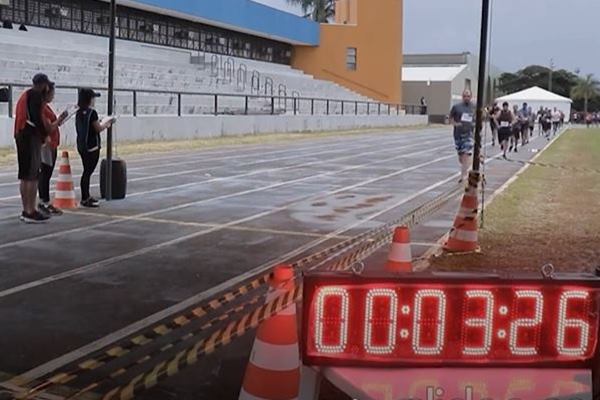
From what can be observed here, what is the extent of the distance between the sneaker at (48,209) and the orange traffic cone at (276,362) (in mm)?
7021

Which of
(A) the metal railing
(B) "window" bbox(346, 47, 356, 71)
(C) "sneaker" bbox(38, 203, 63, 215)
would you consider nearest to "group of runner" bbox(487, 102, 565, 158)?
(C) "sneaker" bbox(38, 203, 63, 215)

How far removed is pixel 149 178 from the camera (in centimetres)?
1552

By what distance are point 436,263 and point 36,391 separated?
456 cm

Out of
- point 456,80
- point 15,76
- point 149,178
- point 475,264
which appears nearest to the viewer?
point 475,264

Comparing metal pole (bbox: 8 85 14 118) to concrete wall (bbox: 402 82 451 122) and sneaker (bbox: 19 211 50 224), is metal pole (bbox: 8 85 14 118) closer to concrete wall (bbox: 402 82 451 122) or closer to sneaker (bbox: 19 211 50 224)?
sneaker (bbox: 19 211 50 224)

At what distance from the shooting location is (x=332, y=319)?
338cm

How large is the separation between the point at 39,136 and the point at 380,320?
706 centimetres

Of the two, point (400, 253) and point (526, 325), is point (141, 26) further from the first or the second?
point (526, 325)

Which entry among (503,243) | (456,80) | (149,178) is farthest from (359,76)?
(503,243)

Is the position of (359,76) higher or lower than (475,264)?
higher

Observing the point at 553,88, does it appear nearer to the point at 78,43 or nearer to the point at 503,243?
the point at 78,43

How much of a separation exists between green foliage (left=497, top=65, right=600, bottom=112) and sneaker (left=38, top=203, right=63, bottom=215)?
99.4 m

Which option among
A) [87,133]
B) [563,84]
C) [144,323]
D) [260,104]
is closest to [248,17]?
[260,104]

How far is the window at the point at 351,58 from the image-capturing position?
6228cm
